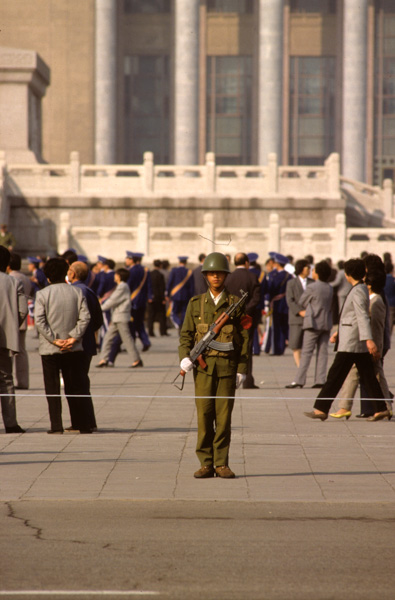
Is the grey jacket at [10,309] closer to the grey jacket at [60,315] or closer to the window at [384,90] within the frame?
the grey jacket at [60,315]

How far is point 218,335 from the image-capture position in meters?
7.73

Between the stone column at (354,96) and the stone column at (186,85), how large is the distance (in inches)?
258

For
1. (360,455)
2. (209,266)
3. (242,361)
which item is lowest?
(360,455)

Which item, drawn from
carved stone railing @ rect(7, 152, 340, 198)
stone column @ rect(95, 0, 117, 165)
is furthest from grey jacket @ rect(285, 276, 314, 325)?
stone column @ rect(95, 0, 117, 165)

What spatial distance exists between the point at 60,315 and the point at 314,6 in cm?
4942

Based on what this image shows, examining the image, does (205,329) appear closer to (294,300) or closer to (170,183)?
(294,300)

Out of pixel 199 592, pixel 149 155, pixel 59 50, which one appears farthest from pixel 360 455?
pixel 59 50

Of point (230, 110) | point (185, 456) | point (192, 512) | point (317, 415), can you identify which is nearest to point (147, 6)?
point (230, 110)

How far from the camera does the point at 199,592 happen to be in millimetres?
4980

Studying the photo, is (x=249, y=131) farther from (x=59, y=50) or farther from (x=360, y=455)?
(x=360, y=455)

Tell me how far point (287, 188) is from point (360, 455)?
2600 cm

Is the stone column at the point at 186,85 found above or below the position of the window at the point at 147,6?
below

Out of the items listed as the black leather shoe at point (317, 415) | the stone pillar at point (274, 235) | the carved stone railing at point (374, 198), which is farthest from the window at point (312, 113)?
the black leather shoe at point (317, 415)

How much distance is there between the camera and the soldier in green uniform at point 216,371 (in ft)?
25.4
